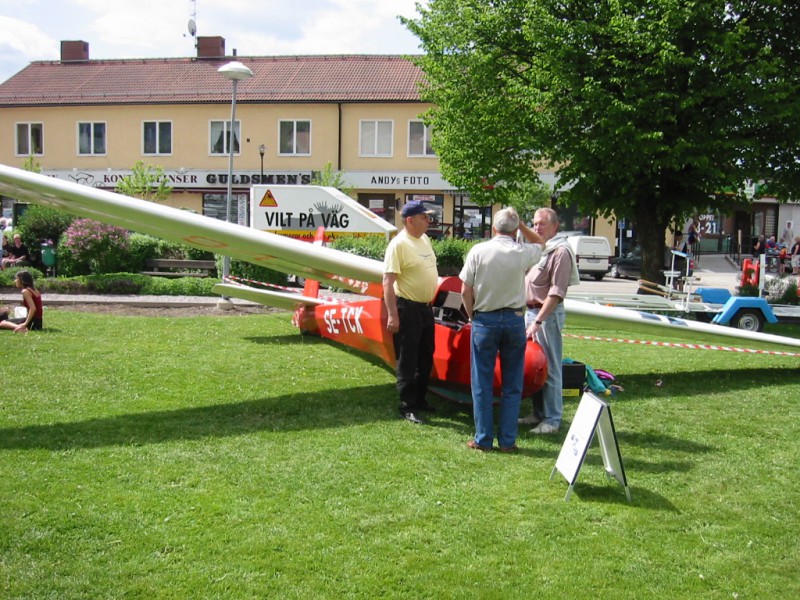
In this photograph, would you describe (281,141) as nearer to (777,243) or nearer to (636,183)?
(636,183)

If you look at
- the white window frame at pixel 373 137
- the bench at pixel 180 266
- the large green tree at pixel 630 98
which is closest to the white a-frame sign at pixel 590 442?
the large green tree at pixel 630 98

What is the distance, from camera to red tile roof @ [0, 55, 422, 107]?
35.8m

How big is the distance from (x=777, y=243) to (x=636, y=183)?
27.7 metres

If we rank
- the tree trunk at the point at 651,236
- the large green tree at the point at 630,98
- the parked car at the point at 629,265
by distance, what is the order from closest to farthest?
the large green tree at the point at 630,98
the tree trunk at the point at 651,236
the parked car at the point at 629,265

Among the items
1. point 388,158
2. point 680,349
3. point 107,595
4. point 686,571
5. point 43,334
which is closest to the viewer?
point 107,595

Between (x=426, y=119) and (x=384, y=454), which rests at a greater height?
(x=426, y=119)

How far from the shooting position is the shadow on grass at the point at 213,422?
18.4ft

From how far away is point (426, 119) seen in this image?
18891 mm

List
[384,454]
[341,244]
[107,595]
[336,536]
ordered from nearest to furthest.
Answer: [107,595]
[336,536]
[384,454]
[341,244]

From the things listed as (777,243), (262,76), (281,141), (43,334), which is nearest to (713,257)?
(777,243)

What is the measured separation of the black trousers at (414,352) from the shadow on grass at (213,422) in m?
0.30

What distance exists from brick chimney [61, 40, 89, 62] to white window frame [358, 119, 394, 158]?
18.5 meters

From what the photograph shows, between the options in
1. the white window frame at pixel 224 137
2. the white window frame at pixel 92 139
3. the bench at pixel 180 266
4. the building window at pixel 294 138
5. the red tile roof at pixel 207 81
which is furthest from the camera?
the white window frame at pixel 92 139

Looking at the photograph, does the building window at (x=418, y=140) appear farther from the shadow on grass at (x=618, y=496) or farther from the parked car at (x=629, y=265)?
the shadow on grass at (x=618, y=496)
